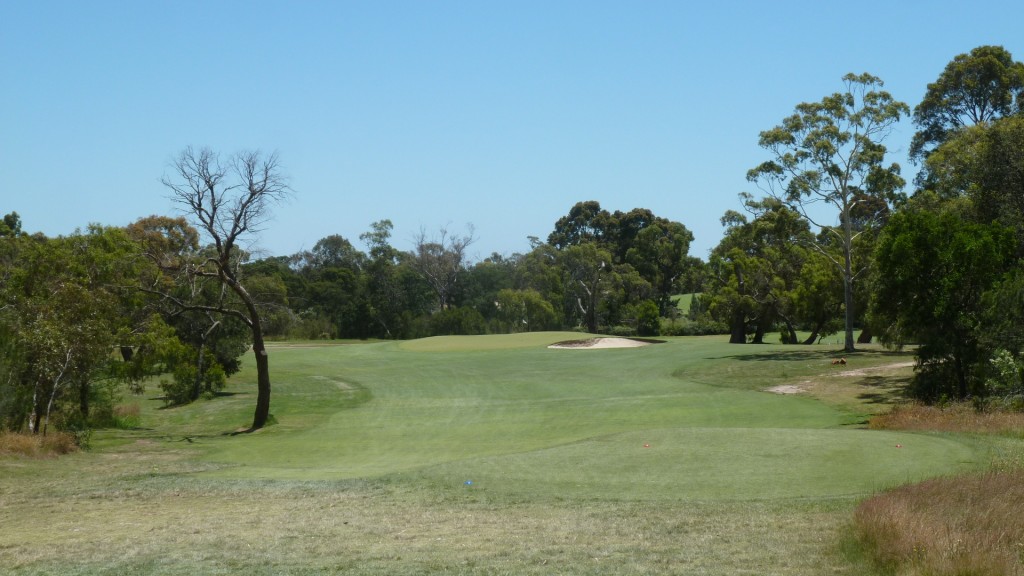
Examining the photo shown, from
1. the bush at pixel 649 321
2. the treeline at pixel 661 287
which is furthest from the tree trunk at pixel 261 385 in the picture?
the bush at pixel 649 321

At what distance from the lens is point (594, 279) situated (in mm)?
103312

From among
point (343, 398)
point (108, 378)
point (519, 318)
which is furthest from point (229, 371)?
point (519, 318)

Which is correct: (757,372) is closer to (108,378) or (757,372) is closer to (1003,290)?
(1003,290)

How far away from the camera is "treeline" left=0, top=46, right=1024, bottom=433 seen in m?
28.4

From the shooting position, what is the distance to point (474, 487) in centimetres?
1650

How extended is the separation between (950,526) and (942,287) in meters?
24.5

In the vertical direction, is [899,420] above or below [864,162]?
below

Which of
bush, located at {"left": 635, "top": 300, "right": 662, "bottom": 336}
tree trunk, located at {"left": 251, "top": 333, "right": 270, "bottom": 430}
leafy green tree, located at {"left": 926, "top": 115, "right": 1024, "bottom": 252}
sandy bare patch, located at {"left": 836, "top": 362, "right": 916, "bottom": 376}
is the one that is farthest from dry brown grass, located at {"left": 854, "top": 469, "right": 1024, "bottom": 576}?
bush, located at {"left": 635, "top": 300, "right": 662, "bottom": 336}

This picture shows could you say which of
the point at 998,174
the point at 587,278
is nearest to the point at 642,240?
the point at 587,278

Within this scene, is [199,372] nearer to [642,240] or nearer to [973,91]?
[973,91]

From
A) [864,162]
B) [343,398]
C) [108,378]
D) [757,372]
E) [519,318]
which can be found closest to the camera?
[108,378]

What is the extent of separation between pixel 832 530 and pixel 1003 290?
20094 mm

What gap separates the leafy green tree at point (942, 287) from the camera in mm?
30781

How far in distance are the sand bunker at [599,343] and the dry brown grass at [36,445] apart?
45.5 meters
